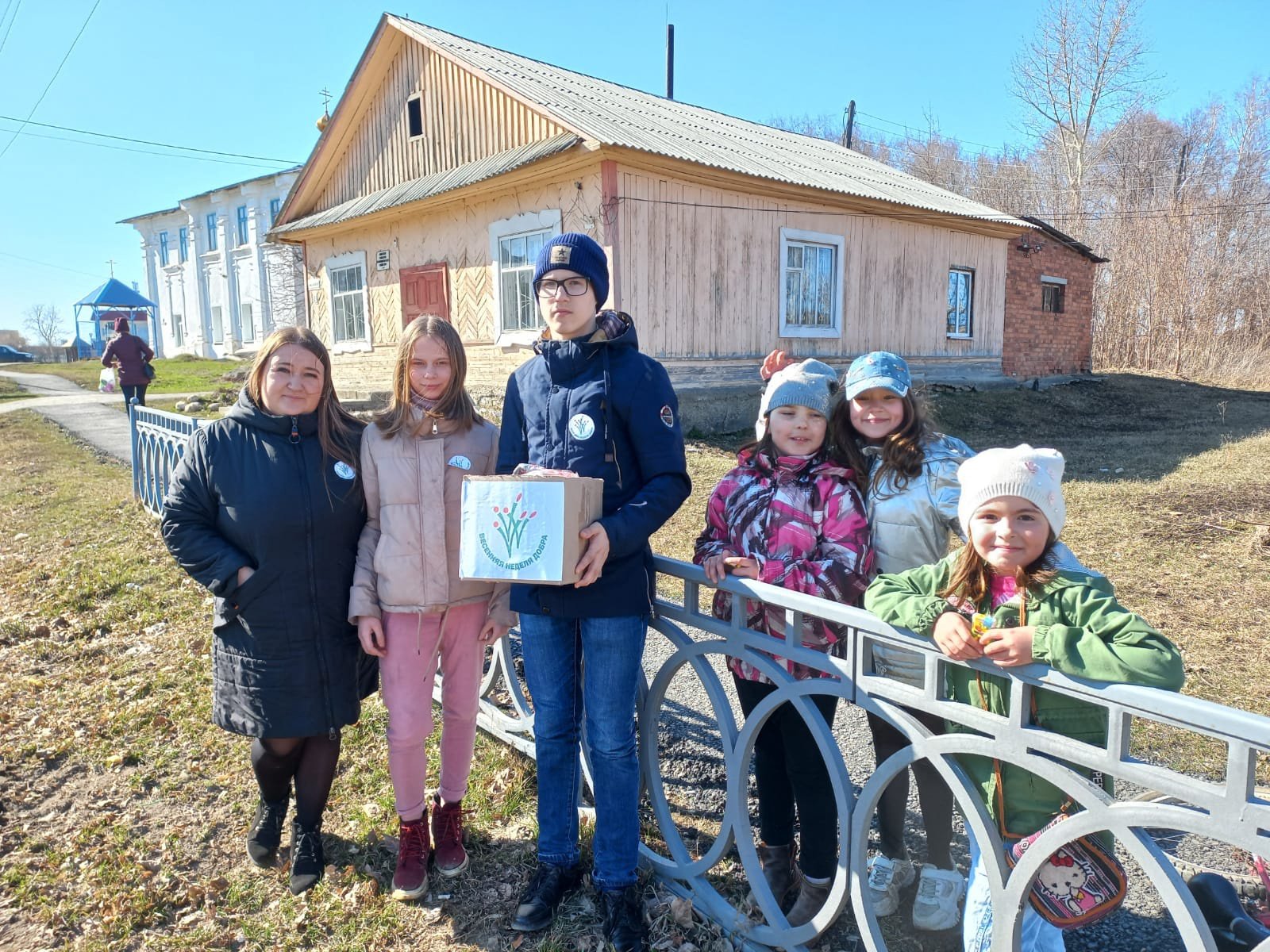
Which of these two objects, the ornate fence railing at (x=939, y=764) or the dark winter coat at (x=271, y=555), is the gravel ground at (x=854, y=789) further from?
the dark winter coat at (x=271, y=555)

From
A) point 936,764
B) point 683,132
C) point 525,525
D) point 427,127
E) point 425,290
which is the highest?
point 427,127

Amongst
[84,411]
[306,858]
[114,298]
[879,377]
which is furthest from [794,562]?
[114,298]

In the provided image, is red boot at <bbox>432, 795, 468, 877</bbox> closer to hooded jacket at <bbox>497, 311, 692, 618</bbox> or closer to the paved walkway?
hooded jacket at <bbox>497, 311, 692, 618</bbox>

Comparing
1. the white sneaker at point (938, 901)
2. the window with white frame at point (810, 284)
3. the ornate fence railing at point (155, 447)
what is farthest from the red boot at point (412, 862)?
the window with white frame at point (810, 284)

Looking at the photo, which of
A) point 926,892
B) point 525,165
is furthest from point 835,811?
point 525,165

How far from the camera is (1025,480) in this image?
169 cm

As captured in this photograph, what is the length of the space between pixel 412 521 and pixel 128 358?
1258 centimetres

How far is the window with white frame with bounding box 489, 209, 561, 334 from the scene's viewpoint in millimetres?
11344

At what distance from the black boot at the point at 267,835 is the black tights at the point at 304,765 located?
12 centimetres

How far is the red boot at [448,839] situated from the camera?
262 centimetres

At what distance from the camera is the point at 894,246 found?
14180mm

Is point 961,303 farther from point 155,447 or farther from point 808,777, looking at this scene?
point 808,777

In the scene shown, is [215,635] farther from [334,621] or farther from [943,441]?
[943,441]

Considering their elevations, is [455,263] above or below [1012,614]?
above
